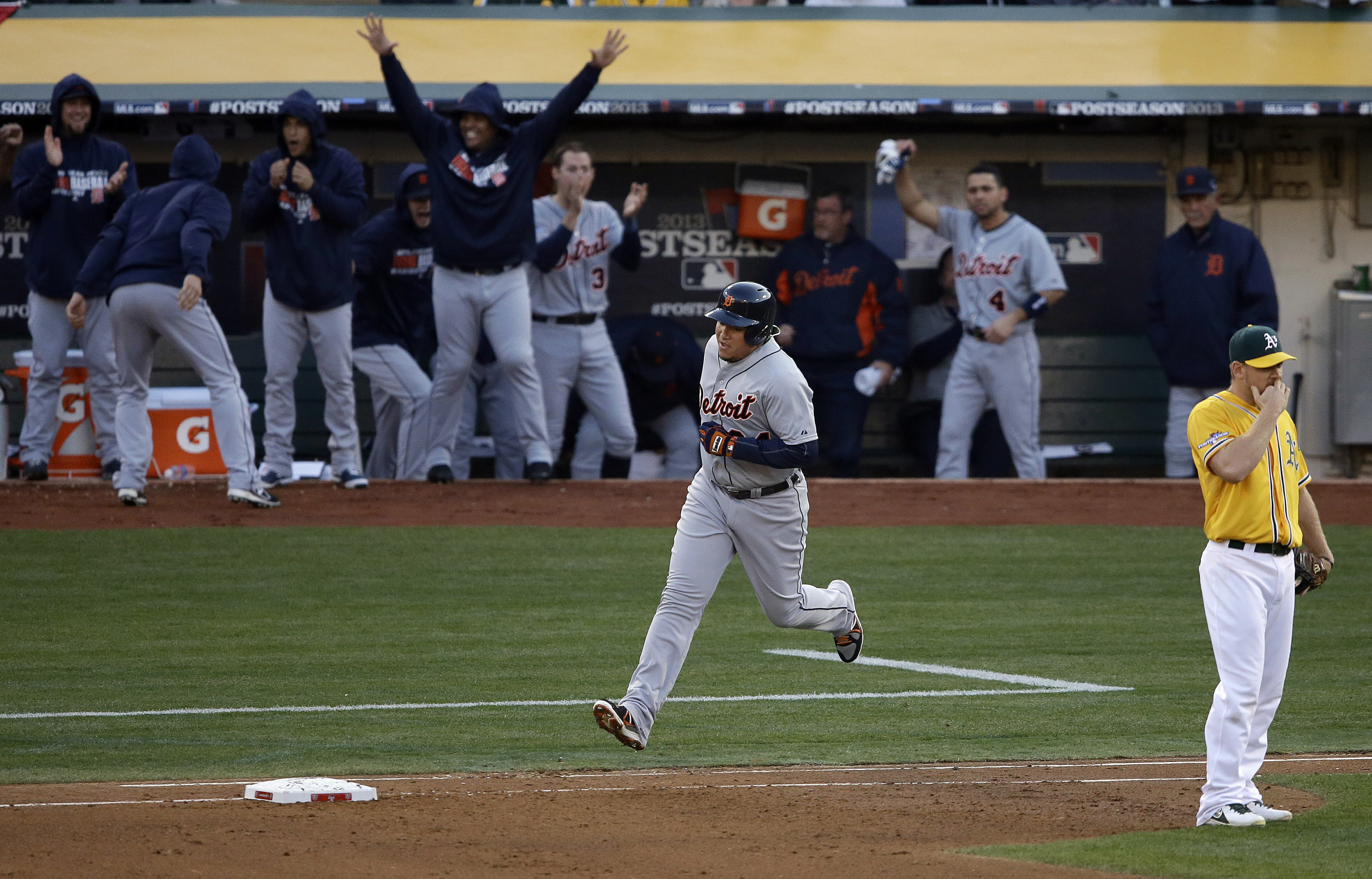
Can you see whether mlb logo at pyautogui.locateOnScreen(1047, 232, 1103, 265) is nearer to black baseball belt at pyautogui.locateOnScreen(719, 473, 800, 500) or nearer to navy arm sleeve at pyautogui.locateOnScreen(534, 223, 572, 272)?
navy arm sleeve at pyautogui.locateOnScreen(534, 223, 572, 272)

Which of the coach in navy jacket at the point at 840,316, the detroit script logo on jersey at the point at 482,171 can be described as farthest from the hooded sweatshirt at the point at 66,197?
the coach in navy jacket at the point at 840,316

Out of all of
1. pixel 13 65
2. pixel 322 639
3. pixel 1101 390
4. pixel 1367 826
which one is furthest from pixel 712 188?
pixel 1367 826

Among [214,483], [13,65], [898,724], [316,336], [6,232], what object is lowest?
[898,724]

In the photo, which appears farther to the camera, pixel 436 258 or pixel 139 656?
pixel 436 258

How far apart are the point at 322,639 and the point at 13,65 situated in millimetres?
6912

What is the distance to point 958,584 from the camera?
10.8 m

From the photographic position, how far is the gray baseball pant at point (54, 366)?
11.7m

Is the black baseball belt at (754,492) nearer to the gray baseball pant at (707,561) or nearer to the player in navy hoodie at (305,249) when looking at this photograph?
the gray baseball pant at (707,561)

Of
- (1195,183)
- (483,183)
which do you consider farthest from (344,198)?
(1195,183)

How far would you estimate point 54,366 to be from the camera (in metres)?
11.7

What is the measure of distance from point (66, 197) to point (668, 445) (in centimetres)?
478

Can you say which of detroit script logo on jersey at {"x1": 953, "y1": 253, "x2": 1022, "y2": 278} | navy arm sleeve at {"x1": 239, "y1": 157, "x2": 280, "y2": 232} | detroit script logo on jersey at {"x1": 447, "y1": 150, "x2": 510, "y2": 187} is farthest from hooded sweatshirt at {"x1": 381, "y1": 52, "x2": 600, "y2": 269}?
detroit script logo on jersey at {"x1": 953, "y1": 253, "x2": 1022, "y2": 278}

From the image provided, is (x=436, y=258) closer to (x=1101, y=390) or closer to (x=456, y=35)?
(x=456, y=35)

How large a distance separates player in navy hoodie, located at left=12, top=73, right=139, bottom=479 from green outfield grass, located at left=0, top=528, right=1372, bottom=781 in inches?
45.6
